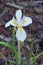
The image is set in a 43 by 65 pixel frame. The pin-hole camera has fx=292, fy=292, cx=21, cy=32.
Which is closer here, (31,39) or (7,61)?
(7,61)

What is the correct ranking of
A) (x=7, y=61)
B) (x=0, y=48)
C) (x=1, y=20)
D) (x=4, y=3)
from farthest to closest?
(x=4, y=3) → (x=1, y=20) → (x=0, y=48) → (x=7, y=61)

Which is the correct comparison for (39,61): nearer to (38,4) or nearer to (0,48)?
(0,48)

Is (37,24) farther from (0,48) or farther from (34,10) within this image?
(0,48)

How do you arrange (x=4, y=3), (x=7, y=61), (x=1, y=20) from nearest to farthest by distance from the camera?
(x=7, y=61) < (x=1, y=20) < (x=4, y=3)

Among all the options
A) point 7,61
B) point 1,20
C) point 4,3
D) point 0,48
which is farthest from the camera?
point 4,3

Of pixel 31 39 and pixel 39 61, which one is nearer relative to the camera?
pixel 39 61

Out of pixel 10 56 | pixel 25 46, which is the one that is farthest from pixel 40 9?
pixel 10 56

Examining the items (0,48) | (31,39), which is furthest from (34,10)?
(0,48)
